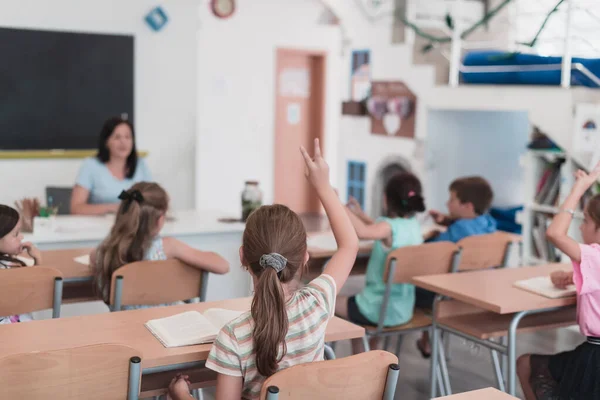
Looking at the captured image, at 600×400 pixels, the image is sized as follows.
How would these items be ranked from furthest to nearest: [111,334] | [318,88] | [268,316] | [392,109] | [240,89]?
[318,88] → [240,89] → [392,109] → [111,334] → [268,316]

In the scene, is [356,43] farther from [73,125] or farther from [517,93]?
[73,125]

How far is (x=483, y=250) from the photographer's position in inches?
138

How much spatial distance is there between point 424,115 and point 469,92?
0.60 m

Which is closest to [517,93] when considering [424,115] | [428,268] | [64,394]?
[424,115]

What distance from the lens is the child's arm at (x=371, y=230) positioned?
3139 millimetres

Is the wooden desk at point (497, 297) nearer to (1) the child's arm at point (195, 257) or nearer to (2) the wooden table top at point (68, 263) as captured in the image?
(1) the child's arm at point (195, 257)

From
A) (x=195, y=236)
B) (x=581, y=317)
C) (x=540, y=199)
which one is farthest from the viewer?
(x=540, y=199)

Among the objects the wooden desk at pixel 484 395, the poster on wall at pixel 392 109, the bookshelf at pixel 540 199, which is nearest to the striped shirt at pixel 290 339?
the wooden desk at pixel 484 395

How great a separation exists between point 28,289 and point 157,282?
447 mm

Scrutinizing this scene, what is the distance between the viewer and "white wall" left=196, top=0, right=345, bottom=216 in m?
7.82

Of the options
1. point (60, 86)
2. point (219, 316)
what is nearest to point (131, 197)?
point (219, 316)

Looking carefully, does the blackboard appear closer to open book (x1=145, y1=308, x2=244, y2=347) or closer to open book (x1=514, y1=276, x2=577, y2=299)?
open book (x1=145, y1=308, x2=244, y2=347)

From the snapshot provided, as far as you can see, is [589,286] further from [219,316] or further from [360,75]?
[360,75]

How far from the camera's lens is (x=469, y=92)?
572 centimetres
